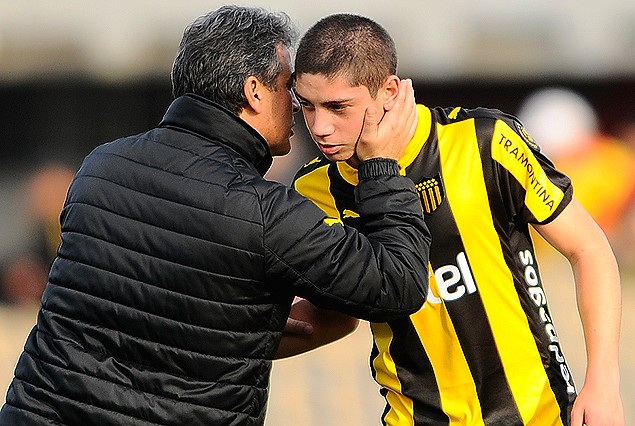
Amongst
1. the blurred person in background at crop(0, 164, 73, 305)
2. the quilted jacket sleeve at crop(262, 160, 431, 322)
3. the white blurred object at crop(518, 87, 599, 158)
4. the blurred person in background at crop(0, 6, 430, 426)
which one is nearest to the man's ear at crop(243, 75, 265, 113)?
the blurred person in background at crop(0, 6, 430, 426)

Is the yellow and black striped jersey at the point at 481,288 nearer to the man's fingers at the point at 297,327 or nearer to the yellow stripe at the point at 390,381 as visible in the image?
the yellow stripe at the point at 390,381

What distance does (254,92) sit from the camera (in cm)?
304

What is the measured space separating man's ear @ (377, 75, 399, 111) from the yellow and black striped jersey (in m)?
0.15

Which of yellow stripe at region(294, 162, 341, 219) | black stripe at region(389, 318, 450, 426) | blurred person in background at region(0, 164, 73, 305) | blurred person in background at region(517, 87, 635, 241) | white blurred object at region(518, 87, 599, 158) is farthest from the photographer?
white blurred object at region(518, 87, 599, 158)

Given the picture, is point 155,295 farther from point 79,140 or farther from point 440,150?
point 79,140

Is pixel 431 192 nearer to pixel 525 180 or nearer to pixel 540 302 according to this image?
pixel 525 180

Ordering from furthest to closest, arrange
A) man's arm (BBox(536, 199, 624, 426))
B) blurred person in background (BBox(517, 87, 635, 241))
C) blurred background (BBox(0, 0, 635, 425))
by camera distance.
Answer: blurred background (BBox(0, 0, 635, 425)) < blurred person in background (BBox(517, 87, 635, 241)) < man's arm (BBox(536, 199, 624, 426))

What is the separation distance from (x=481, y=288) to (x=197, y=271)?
2.63 feet

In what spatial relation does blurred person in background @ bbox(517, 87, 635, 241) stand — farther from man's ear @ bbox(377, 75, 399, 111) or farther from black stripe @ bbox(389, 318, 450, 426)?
man's ear @ bbox(377, 75, 399, 111)

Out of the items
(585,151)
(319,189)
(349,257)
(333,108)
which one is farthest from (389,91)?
(585,151)

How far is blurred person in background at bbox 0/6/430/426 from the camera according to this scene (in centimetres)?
285

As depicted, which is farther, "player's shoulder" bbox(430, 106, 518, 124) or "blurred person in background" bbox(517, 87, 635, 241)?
"blurred person in background" bbox(517, 87, 635, 241)

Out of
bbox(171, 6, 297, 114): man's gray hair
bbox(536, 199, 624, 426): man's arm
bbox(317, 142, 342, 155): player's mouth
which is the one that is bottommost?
bbox(536, 199, 624, 426): man's arm

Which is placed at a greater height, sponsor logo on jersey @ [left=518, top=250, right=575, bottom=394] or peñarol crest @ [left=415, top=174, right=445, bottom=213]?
peñarol crest @ [left=415, top=174, right=445, bottom=213]
